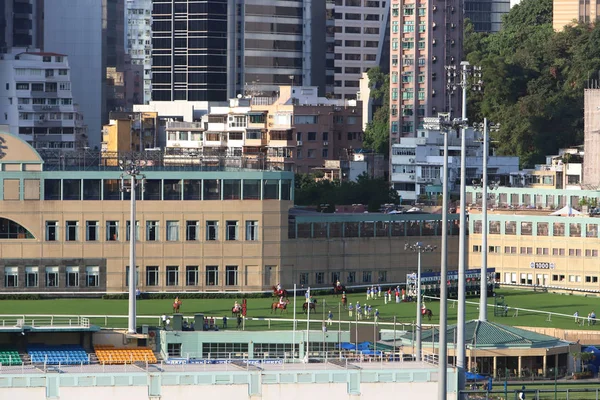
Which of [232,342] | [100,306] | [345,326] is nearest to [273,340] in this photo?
[232,342]

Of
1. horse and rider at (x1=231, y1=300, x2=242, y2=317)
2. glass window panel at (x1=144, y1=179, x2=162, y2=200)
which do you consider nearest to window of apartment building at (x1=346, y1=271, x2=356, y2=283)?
glass window panel at (x1=144, y1=179, x2=162, y2=200)

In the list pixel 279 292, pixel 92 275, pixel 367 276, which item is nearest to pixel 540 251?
pixel 367 276

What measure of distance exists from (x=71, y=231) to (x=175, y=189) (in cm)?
680

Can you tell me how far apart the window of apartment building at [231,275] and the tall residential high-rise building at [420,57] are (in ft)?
244

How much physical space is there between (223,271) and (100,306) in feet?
35.6

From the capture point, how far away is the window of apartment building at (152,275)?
11106 centimetres

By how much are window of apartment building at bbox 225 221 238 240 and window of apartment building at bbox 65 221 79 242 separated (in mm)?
9226

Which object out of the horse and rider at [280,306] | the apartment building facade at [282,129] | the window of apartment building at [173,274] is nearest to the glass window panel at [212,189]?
the window of apartment building at [173,274]

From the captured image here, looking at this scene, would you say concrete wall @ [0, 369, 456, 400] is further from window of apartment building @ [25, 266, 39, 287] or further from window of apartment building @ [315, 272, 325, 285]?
window of apartment building @ [315, 272, 325, 285]

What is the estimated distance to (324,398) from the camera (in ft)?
206

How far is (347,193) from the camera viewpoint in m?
155

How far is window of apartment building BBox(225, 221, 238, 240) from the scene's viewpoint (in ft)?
367

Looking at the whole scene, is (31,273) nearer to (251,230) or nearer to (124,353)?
(251,230)

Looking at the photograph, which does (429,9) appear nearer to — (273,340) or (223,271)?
(223,271)
